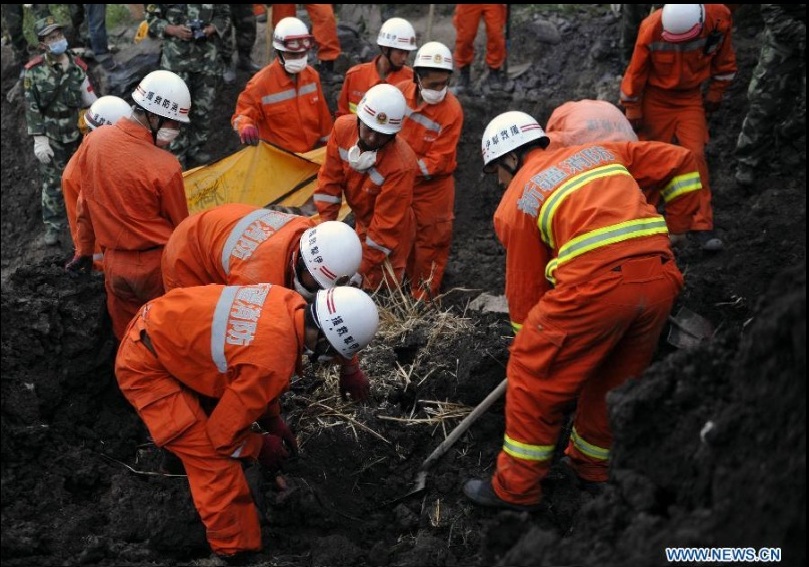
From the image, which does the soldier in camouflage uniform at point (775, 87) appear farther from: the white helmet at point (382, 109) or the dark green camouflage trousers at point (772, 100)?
the white helmet at point (382, 109)

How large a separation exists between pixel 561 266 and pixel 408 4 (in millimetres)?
8881

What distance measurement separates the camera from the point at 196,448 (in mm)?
4328

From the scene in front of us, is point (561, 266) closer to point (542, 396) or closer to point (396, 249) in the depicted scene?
point (542, 396)

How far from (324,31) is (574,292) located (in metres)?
7.09

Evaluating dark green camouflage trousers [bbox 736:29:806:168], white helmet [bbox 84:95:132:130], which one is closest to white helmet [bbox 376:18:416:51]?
white helmet [bbox 84:95:132:130]

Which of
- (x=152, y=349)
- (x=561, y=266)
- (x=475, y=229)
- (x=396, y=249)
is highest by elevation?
(x=561, y=266)

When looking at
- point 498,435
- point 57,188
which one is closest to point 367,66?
point 57,188

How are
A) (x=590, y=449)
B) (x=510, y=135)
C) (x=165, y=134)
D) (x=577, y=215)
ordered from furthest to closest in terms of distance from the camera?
(x=165, y=134) < (x=510, y=135) < (x=590, y=449) < (x=577, y=215)

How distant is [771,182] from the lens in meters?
8.12

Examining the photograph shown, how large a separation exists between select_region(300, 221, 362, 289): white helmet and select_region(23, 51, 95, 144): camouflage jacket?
490 cm

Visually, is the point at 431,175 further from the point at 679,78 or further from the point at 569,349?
the point at 569,349

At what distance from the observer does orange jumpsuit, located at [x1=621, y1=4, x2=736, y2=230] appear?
718 cm

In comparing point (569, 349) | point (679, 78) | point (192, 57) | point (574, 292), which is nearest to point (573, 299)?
point (574, 292)

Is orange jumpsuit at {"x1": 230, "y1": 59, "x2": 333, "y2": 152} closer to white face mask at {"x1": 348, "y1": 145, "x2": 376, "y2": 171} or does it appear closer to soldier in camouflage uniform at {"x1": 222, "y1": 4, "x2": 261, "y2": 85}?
white face mask at {"x1": 348, "y1": 145, "x2": 376, "y2": 171}
